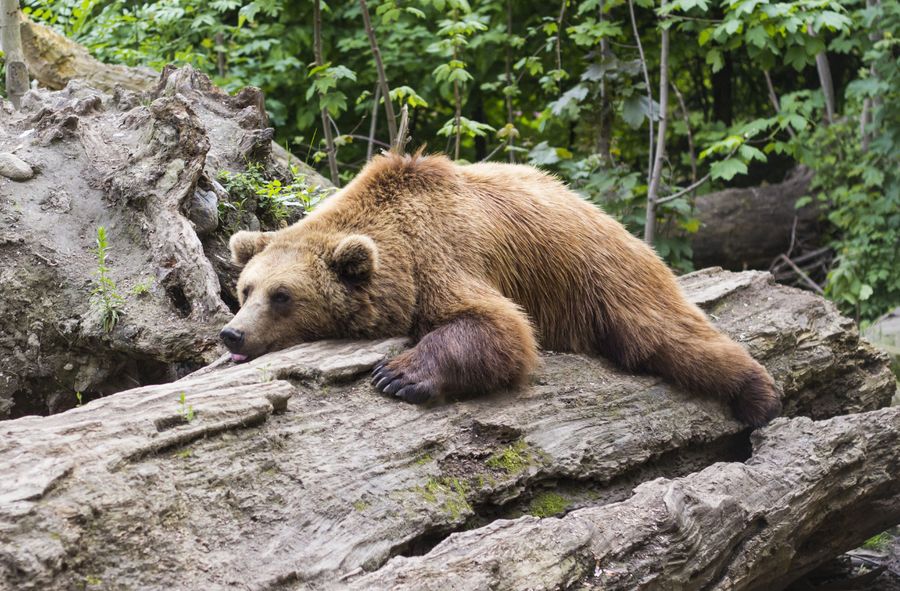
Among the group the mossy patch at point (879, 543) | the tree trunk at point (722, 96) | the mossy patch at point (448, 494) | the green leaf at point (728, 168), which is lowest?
→ the mossy patch at point (879, 543)

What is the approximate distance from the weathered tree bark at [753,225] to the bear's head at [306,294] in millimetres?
7237

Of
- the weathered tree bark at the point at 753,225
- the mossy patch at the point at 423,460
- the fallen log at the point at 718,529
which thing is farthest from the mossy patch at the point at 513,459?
the weathered tree bark at the point at 753,225

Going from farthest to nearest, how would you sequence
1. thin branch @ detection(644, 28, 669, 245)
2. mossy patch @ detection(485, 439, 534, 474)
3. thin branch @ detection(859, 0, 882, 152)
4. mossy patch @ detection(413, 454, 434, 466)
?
thin branch @ detection(859, 0, 882, 152), thin branch @ detection(644, 28, 669, 245), mossy patch @ detection(485, 439, 534, 474), mossy patch @ detection(413, 454, 434, 466)

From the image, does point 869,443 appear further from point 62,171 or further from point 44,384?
point 62,171

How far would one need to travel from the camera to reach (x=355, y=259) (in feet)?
15.0

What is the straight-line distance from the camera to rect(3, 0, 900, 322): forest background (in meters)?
8.46

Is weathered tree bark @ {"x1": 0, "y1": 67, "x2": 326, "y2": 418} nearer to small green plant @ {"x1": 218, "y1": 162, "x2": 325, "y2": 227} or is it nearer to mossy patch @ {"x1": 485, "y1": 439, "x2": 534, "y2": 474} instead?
small green plant @ {"x1": 218, "y1": 162, "x2": 325, "y2": 227}

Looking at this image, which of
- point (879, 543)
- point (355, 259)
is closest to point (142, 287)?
point (355, 259)

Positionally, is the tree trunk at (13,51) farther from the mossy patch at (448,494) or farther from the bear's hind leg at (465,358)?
the mossy patch at (448,494)

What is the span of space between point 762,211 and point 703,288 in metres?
5.81

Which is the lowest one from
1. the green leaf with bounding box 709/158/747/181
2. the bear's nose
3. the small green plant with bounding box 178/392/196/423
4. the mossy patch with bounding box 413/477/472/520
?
the mossy patch with bounding box 413/477/472/520

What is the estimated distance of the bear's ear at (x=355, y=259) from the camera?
456 centimetres

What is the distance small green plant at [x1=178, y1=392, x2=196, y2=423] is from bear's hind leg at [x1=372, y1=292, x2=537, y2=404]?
0.94 metres

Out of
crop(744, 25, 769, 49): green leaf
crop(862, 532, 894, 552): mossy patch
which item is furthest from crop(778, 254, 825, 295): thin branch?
crop(862, 532, 894, 552): mossy patch
